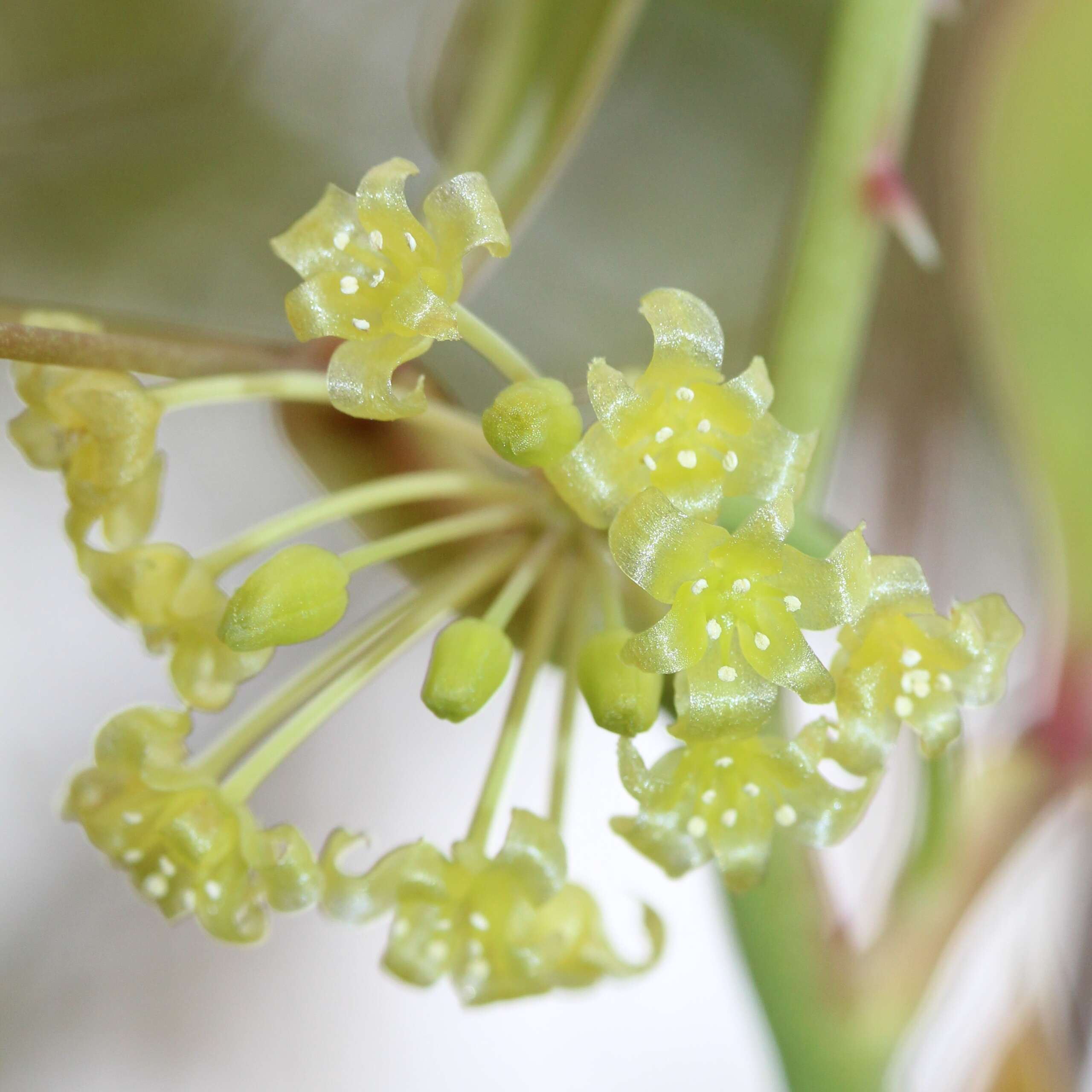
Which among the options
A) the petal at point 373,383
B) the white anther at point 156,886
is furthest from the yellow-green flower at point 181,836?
the petal at point 373,383

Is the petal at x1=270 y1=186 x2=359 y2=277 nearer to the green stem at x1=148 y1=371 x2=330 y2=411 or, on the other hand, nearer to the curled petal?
the green stem at x1=148 y1=371 x2=330 y2=411

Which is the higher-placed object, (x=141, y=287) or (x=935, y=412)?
(x=935, y=412)

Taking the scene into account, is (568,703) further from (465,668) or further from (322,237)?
(322,237)

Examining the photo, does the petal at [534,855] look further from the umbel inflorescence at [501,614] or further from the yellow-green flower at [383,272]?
the yellow-green flower at [383,272]

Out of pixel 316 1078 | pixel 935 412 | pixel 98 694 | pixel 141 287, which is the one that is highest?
pixel 935 412

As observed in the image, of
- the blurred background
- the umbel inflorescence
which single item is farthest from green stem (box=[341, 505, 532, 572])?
the blurred background

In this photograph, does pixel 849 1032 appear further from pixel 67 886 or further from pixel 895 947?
pixel 67 886

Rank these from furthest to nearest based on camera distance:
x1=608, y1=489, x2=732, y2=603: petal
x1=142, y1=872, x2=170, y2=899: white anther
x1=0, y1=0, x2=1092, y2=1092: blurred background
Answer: x1=0, y1=0, x2=1092, y2=1092: blurred background → x1=142, y1=872, x2=170, y2=899: white anther → x1=608, y1=489, x2=732, y2=603: petal

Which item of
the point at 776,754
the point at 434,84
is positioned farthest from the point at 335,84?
the point at 776,754
